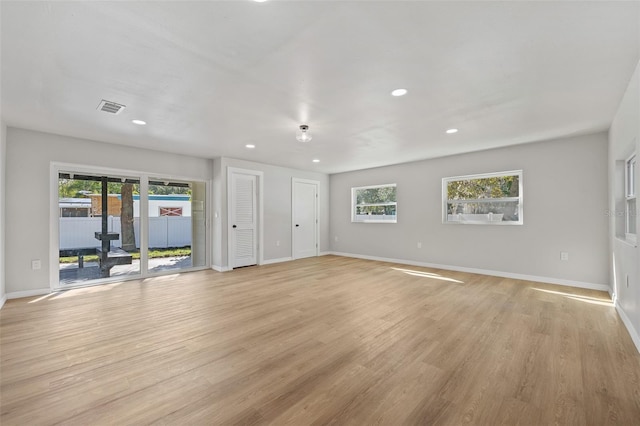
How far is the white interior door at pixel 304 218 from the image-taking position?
281 inches

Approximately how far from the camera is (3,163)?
3625mm

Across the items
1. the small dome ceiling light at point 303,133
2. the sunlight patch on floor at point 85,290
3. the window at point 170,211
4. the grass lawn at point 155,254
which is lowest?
the sunlight patch on floor at point 85,290

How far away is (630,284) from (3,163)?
300 inches

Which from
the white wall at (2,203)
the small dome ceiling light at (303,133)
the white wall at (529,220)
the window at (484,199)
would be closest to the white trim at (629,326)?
the white wall at (529,220)

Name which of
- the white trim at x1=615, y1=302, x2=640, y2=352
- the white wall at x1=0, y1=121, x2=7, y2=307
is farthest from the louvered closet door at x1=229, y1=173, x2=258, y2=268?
the white trim at x1=615, y1=302, x2=640, y2=352

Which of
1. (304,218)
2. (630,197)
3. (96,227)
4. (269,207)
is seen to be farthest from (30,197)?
(630,197)

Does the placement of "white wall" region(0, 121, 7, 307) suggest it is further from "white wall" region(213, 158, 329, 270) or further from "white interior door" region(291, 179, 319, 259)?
"white interior door" region(291, 179, 319, 259)

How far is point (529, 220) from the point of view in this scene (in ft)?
15.3

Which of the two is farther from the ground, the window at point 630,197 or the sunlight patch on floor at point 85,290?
the window at point 630,197

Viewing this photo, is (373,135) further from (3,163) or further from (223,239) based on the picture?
(3,163)

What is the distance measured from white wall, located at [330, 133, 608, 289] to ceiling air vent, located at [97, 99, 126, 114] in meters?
5.43

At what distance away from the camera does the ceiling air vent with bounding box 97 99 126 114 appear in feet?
9.62

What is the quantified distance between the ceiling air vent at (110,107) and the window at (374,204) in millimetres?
5446

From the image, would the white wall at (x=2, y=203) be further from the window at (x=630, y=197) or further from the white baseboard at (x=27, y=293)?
the window at (x=630, y=197)
